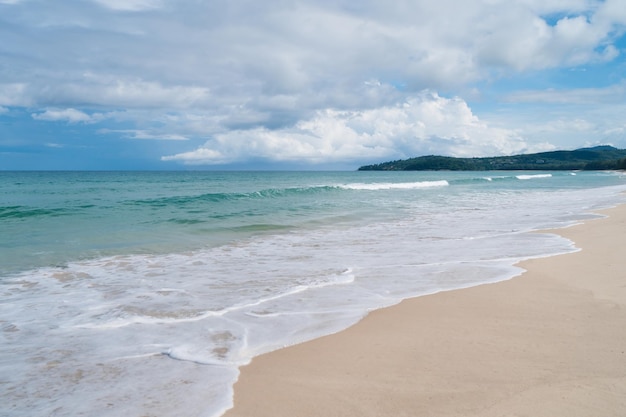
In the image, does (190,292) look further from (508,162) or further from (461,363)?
(508,162)

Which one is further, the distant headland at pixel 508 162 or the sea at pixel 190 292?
the distant headland at pixel 508 162

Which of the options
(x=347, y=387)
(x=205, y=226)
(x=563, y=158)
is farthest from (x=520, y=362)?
(x=563, y=158)

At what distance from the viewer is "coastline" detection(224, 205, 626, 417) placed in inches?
133

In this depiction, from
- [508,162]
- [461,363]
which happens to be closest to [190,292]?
[461,363]

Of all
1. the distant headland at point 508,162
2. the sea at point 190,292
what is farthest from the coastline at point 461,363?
the distant headland at point 508,162

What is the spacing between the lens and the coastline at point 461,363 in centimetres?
337

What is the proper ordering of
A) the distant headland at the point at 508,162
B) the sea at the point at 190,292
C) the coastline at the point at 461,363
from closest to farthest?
the coastline at the point at 461,363 < the sea at the point at 190,292 < the distant headland at the point at 508,162

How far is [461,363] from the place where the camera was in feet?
13.3

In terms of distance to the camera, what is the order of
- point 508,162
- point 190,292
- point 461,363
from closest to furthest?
point 461,363, point 190,292, point 508,162

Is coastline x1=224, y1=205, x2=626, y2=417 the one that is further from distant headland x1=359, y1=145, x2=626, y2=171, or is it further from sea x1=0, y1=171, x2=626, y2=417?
distant headland x1=359, y1=145, x2=626, y2=171

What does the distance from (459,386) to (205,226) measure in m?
13.6

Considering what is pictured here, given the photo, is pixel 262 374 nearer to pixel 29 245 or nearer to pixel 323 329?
pixel 323 329

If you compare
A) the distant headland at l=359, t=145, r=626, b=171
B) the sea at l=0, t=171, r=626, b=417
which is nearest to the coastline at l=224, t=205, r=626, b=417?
the sea at l=0, t=171, r=626, b=417

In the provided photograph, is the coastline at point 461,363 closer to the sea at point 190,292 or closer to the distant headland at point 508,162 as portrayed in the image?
the sea at point 190,292
